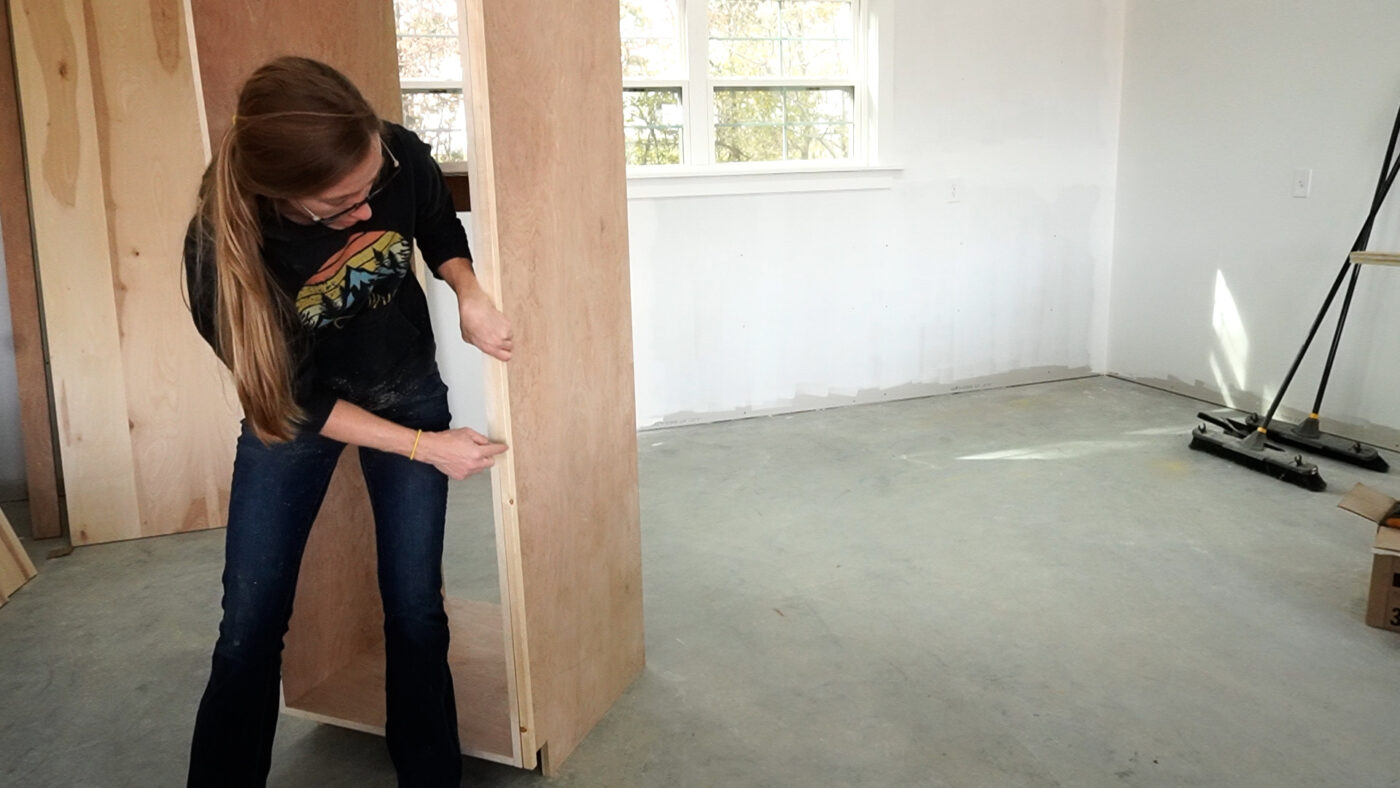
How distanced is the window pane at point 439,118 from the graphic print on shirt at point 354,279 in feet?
8.38

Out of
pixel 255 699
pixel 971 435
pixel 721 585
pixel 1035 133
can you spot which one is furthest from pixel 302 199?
pixel 1035 133

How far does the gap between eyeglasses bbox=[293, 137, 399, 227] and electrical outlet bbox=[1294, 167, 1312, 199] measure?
3.98 m

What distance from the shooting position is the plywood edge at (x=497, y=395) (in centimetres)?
155

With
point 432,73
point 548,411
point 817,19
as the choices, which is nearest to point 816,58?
point 817,19

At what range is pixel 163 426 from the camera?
3.26 meters

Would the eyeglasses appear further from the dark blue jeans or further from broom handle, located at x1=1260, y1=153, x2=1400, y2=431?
broom handle, located at x1=1260, y1=153, x2=1400, y2=431

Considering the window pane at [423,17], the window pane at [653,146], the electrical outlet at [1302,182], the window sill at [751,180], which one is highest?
the window pane at [423,17]

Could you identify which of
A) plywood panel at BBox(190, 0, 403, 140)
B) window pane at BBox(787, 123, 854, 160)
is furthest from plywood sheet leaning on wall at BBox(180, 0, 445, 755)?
window pane at BBox(787, 123, 854, 160)

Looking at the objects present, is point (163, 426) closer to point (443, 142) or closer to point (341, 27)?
point (443, 142)

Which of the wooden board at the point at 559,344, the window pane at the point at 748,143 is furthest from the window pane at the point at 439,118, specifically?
the wooden board at the point at 559,344

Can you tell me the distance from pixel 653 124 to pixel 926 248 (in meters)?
1.51

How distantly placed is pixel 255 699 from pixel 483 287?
0.77 metres

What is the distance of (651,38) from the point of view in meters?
4.25

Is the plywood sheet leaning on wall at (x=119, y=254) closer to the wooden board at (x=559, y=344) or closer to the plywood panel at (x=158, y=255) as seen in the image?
the plywood panel at (x=158, y=255)
